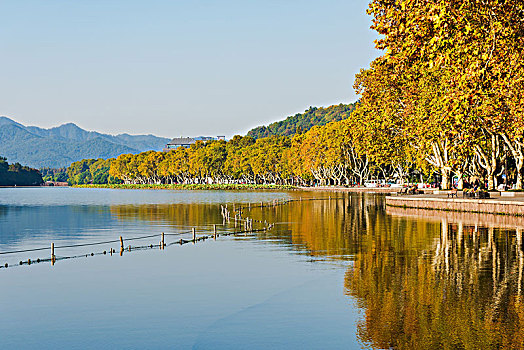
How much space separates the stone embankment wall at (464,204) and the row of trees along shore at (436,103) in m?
4.88

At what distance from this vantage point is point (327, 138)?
140 m

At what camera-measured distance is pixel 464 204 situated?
52.1m

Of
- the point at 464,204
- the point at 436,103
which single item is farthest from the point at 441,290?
the point at 436,103

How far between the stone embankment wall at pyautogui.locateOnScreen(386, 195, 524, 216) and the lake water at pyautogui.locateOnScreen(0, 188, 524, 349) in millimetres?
9392

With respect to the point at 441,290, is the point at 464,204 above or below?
above

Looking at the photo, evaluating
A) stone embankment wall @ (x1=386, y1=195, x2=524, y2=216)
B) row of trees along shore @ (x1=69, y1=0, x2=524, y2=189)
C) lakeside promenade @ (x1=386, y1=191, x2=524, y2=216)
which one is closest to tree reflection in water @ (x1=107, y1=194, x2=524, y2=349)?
stone embankment wall @ (x1=386, y1=195, x2=524, y2=216)

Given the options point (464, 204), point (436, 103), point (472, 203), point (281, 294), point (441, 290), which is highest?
point (436, 103)

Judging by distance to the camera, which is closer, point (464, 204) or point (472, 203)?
point (472, 203)

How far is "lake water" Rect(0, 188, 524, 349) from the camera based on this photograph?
14633mm

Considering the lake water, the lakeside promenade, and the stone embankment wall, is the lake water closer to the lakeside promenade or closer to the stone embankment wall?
the stone embankment wall

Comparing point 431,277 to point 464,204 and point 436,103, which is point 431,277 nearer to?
point 464,204

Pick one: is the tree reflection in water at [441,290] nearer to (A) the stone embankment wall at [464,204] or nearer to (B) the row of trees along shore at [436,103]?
(B) the row of trees along shore at [436,103]

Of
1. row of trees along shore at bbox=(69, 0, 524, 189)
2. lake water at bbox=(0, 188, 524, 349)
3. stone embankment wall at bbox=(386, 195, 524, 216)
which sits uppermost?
row of trees along shore at bbox=(69, 0, 524, 189)

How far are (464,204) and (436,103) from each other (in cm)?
1644
